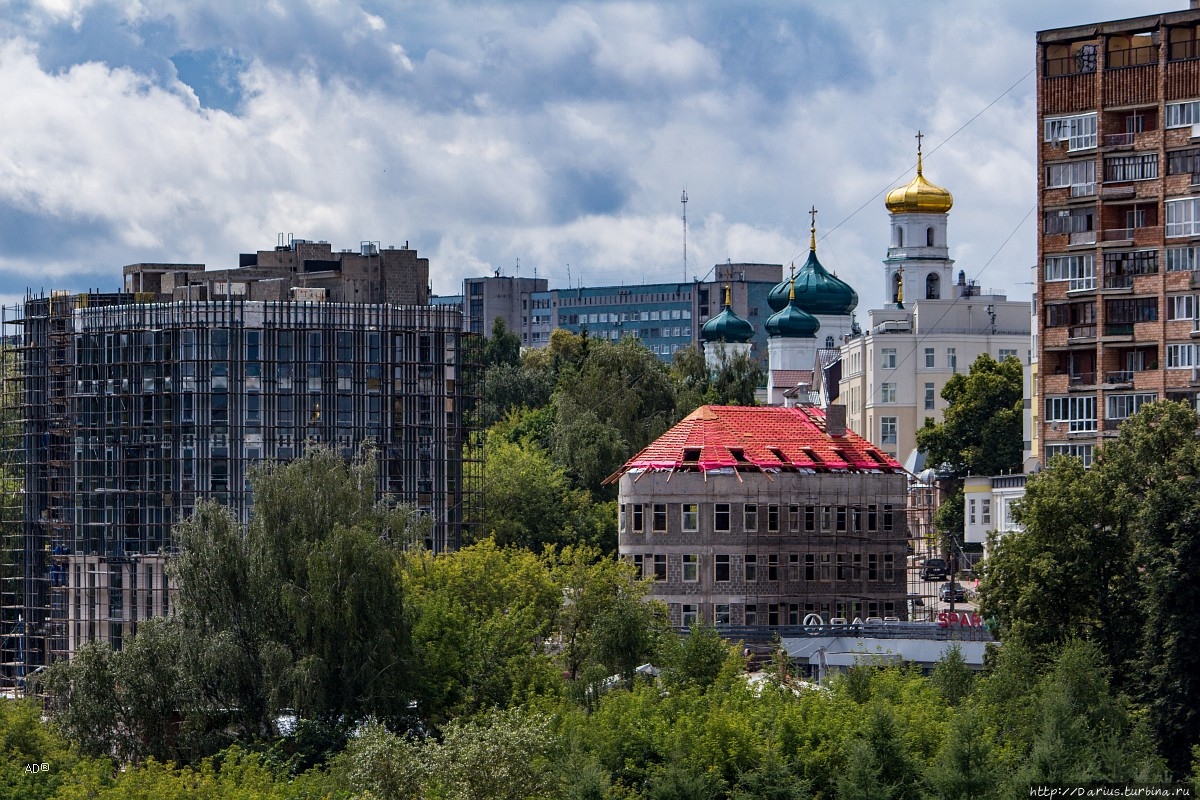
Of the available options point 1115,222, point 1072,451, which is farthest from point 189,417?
point 1115,222

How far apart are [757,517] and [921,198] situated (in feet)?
272

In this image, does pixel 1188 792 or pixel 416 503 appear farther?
pixel 416 503

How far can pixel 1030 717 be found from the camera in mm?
86438

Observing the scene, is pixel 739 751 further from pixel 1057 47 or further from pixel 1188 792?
pixel 1057 47

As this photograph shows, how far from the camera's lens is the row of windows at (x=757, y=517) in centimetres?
11369

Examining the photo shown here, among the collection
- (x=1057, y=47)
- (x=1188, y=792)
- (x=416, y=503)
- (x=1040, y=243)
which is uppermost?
(x=1057, y=47)

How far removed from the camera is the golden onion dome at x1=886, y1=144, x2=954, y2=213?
193 metres

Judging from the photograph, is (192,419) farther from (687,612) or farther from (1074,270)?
(1074,270)

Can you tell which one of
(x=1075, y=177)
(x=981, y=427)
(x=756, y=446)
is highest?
(x=1075, y=177)

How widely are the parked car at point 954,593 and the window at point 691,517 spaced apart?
20675 millimetres

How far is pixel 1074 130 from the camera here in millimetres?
108625

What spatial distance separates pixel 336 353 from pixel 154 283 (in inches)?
718

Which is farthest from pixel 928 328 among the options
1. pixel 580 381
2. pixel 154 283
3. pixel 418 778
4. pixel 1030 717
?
pixel 418 778

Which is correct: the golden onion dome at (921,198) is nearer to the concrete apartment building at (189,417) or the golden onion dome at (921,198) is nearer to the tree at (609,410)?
the tree at (609,410)
